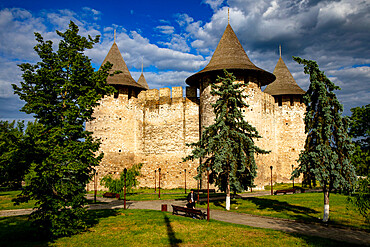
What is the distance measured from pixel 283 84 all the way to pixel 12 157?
29.7m

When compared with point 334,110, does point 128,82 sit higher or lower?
higher

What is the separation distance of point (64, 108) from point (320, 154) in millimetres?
11721

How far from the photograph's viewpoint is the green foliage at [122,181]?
2623 cm

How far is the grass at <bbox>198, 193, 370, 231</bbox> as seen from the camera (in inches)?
492

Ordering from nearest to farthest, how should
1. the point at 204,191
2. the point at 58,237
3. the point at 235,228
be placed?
the point at 58,237
the point at 235,228
the point at 204,191

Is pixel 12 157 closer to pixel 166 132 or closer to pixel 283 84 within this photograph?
pixel 166 132

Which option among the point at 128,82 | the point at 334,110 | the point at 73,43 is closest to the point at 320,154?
the point at 334,110

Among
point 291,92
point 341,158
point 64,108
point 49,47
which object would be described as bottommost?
point 341,158

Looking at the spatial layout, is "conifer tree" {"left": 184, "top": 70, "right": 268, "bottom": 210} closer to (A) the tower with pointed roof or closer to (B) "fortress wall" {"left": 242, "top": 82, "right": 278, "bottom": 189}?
(B) "fortress wall" {"left": 242, "top": 82, "right": 278, "bottom": 189}

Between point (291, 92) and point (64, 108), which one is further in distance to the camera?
point (291, 92)

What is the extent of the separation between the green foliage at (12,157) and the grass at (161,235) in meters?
2.11

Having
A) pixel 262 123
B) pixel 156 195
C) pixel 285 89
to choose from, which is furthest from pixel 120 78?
pixel 285 89

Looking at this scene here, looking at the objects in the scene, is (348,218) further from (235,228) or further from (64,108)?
(64,108)

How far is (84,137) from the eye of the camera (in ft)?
36.2
